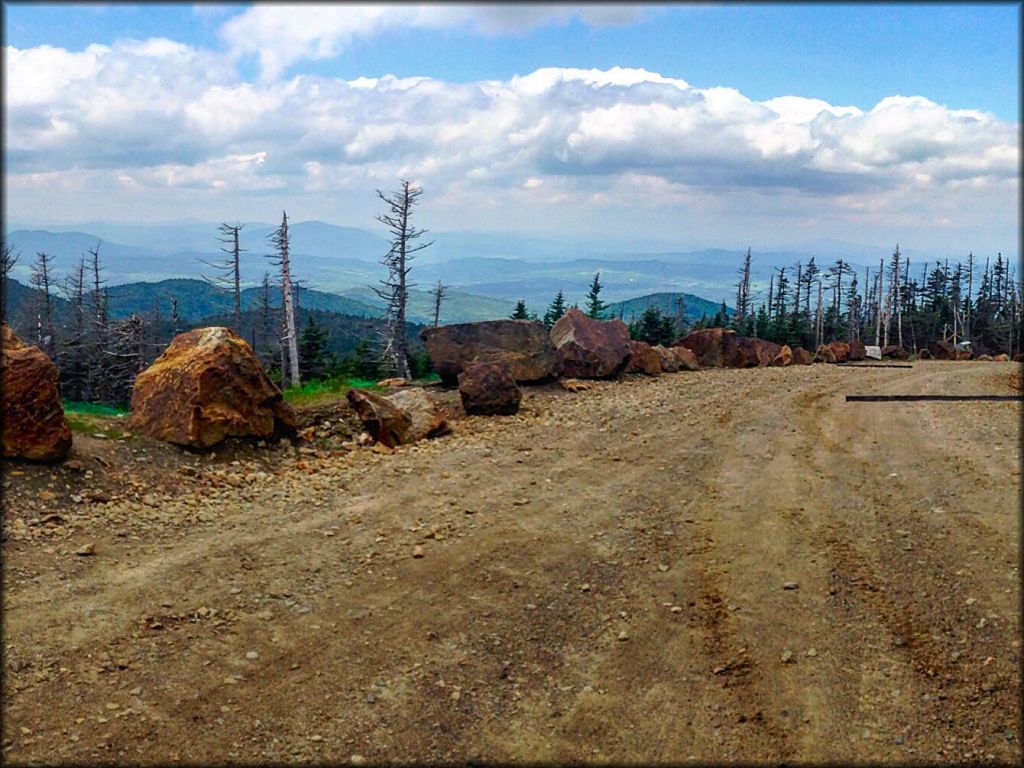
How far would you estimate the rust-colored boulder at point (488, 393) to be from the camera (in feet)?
46.4

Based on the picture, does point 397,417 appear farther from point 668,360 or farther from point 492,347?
point 668,360

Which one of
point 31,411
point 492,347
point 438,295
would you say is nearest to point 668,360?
point 492,347

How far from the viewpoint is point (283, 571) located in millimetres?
6793

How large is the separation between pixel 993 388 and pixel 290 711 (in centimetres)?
1821

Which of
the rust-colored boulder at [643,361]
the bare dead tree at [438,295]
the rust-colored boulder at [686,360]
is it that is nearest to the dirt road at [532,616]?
the rust-colored boulder at [643,361]

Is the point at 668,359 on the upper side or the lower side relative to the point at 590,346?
lower

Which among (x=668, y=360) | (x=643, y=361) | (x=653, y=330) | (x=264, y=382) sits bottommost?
(x=653, y=330)

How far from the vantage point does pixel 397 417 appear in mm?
12359

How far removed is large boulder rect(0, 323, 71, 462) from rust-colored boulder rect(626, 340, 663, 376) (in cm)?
1373

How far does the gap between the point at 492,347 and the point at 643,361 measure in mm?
4799

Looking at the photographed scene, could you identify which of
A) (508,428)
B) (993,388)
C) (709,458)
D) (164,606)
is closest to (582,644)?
(164,606)

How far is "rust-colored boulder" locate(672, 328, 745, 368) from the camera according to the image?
2678 centimetres

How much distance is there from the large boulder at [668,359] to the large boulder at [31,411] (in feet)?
51.0

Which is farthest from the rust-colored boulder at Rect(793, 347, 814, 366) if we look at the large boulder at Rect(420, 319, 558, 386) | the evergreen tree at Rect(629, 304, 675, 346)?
the large boulder at Rect(420, 319, 558, 386)
